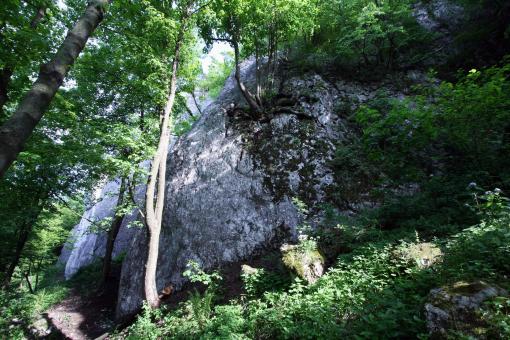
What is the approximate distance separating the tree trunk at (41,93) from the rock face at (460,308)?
13.3 feet

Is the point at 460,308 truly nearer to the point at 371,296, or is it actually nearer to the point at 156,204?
the point at 371,296

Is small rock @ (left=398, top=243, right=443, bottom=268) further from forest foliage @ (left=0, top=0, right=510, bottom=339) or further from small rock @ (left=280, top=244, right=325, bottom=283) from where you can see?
small rock @ (left=280, top=244, right=325, bottom=283)

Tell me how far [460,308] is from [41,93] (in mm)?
4399

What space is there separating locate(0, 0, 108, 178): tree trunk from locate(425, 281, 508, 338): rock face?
4052 millimetres

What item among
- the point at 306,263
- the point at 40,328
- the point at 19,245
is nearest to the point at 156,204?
the point at 306,263

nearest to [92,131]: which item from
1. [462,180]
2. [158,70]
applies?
[158,70]

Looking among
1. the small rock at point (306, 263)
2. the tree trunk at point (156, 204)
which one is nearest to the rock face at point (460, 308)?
the small rock at point (306, 263)

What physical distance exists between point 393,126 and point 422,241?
122 inches

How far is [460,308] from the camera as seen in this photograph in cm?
261

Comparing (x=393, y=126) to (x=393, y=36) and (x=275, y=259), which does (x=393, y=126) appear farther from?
(x=393, y=36)

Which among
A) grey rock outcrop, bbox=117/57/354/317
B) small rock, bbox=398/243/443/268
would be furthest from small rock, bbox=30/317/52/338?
small rock, bbox=398/243/443/268

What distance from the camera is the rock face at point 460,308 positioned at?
8.20ft

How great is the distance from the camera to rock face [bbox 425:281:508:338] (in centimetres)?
250

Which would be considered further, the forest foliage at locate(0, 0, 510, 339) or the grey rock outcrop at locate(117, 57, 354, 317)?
the grey rock outcrop at locate(117, 57, 354, 317)
